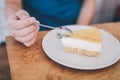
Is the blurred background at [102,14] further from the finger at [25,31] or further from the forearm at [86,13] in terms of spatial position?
the finger at [25,31]

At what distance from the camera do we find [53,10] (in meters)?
1.10

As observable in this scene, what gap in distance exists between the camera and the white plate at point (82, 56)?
0.60 metres

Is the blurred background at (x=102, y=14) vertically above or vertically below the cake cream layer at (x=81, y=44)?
below

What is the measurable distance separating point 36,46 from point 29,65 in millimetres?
110

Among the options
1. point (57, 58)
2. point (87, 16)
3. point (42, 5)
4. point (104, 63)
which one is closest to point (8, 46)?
point (57, 58)

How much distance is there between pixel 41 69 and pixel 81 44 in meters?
0.15

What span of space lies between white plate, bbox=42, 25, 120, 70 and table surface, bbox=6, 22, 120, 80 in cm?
2

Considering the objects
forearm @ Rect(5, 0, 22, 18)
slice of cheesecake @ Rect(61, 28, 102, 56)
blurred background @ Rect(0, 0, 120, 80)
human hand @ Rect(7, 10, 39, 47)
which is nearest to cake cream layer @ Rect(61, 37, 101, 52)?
slice of cheesecake @ Rect(61, 28, 102, 56)

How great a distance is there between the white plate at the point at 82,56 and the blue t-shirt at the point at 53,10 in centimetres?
37

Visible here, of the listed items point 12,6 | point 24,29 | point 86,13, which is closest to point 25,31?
point 24,29

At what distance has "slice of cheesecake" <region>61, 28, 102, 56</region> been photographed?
0.65 metres

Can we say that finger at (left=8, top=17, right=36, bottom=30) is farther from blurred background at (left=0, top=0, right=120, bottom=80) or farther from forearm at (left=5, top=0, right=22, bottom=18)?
blurred background at (left=0, top=0, right=120, bottom=80)

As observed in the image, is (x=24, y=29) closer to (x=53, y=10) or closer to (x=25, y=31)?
(x=25, y=31)

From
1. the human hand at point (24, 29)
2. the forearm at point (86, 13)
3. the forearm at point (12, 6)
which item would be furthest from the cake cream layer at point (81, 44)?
the forearm at point (86, 13)
